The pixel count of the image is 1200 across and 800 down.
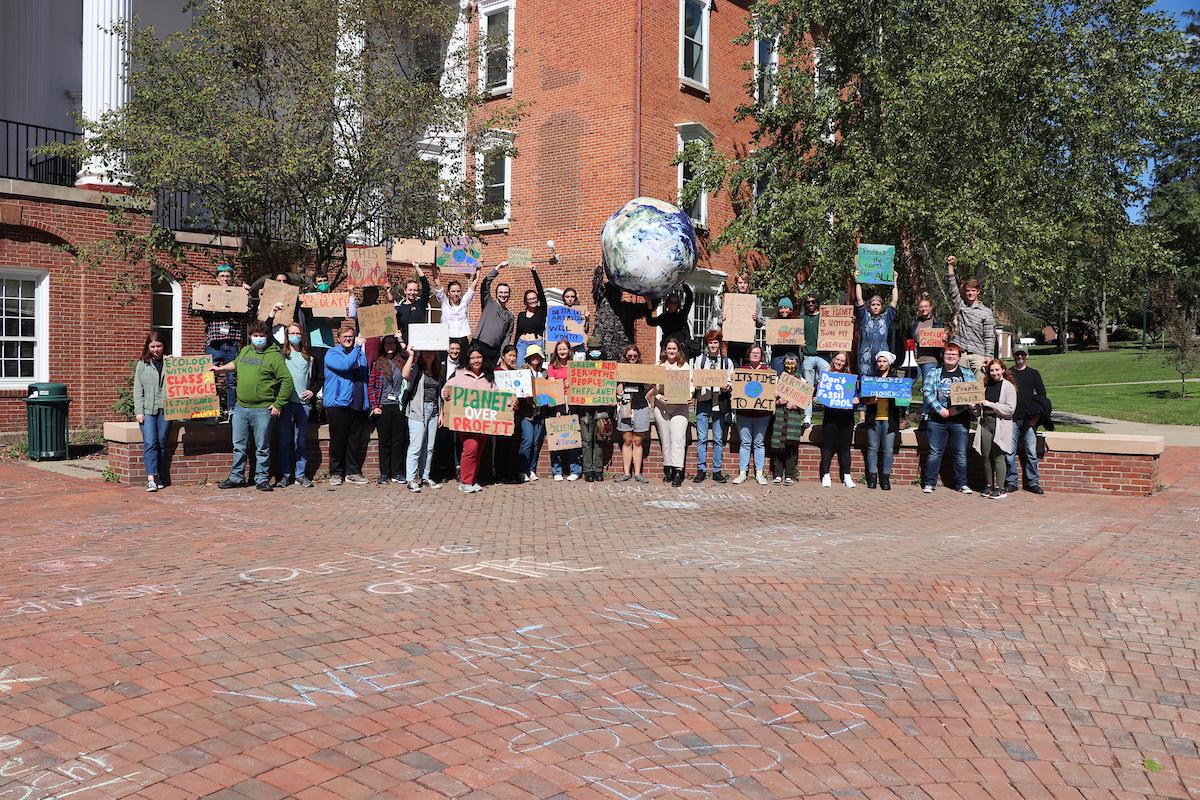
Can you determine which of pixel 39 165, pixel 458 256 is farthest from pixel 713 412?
pixel 39 165

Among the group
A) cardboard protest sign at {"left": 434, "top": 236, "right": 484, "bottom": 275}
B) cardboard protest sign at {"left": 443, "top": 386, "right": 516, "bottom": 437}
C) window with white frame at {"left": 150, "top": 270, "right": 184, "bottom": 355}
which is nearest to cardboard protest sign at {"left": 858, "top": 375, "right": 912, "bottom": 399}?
cardboard protest sign at {"left": 443, "top": 386, "right": 516, "bottom": 437}

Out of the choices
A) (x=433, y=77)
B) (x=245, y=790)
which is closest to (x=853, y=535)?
(x=245, y=790)

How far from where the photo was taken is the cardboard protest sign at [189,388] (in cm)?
1204

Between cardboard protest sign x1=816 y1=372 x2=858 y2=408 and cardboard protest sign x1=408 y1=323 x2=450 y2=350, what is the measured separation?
4954mm

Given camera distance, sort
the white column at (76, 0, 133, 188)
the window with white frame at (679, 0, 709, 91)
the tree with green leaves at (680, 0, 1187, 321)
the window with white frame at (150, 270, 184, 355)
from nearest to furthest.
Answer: the tree with green leaves at (680, 0, 1187, 321), the white column at (76, 0, 133, 188), the window with white frame at (150, 270, 184, 355), the window with white frame at (679, 0, 709, 91)

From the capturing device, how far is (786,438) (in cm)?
1348

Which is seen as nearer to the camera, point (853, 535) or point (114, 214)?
point (853, 535)

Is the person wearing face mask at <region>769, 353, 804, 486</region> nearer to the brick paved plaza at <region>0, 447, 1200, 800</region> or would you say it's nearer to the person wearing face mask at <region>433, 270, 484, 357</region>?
the brick paved plaza at <region>0, 447, 1200, 800</region>

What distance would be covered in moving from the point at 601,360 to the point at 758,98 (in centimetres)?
1489

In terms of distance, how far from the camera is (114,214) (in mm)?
16453

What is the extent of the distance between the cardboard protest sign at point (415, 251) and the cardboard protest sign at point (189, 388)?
9.77ft

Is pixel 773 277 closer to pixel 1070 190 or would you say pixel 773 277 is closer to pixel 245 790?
pixel 1070 190

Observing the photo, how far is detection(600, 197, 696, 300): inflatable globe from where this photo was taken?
1369 centimetres

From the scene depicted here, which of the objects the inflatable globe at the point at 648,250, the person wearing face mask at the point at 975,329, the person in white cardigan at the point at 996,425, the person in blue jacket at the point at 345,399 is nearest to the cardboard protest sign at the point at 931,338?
the person wearing face mask at the point at 975,329
